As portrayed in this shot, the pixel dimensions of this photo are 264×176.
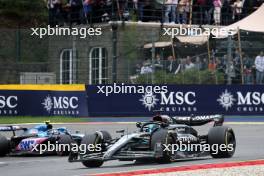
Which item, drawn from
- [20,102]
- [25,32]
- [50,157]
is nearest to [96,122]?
[20,102]

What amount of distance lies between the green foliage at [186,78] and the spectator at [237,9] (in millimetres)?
5150

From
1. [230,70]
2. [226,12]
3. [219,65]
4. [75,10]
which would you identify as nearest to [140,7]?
[75,10]

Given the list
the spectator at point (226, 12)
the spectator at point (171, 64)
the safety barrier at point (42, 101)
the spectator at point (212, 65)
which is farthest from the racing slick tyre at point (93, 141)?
the spectator at point (226, 12)

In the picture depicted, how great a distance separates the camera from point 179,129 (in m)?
14.6

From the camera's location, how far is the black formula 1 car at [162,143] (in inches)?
536

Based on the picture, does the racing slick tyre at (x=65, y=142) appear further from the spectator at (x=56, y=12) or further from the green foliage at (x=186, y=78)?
the spectator at (x=56, y=12)

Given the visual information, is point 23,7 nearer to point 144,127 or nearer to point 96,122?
point 96,122

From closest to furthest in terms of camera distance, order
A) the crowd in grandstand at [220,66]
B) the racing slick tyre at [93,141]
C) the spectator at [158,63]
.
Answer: the racing slick tyre at [93,141] → the crowd in grandstand at [220,66] → the spectator at [158,63]

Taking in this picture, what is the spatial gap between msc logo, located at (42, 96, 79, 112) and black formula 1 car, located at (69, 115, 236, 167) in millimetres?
14217

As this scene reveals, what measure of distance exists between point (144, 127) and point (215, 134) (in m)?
1.27

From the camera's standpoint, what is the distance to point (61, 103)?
2914 centimetres

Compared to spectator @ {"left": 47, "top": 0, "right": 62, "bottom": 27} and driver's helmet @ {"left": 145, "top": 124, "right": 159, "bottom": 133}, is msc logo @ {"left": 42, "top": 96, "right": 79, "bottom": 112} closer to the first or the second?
spectator @ {"left": 47, "top": 0, "right": 62, "bottom": 27}

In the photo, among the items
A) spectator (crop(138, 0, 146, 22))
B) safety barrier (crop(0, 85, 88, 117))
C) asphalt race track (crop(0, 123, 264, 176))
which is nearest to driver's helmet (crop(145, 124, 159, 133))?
asphalt race track (crop(0, 123, 264, 176))

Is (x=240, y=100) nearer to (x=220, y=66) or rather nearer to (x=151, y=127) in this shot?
(x=220, y=66)
